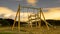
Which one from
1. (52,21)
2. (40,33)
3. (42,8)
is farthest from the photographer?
(52,21)

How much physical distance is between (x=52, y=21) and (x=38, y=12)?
4881 mm

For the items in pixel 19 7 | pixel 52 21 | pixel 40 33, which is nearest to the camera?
pixel 40 33

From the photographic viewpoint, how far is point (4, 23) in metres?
22.3

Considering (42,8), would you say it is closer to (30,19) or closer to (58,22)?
(30,19)

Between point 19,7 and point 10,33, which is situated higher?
point 19,7

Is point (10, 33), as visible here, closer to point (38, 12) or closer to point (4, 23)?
point (38, 12)

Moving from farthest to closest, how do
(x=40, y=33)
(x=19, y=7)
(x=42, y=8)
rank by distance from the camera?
(x=42, y=8), (x=19, y=7), (x=40, y=33)

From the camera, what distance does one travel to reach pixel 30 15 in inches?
659

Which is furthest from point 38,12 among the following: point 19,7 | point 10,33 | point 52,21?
point 52,21

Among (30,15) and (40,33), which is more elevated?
(30,15)

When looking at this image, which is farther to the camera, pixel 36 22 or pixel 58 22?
pixel 58 22

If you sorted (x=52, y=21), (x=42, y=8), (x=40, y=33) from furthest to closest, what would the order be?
1. (x=52, y=21)
2. (x=42, y=8)
3. (x=40, y=33)

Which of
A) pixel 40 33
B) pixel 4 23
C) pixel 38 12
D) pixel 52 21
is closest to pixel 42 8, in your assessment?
pixel 38 12

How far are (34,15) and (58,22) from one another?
6422 millimetres
